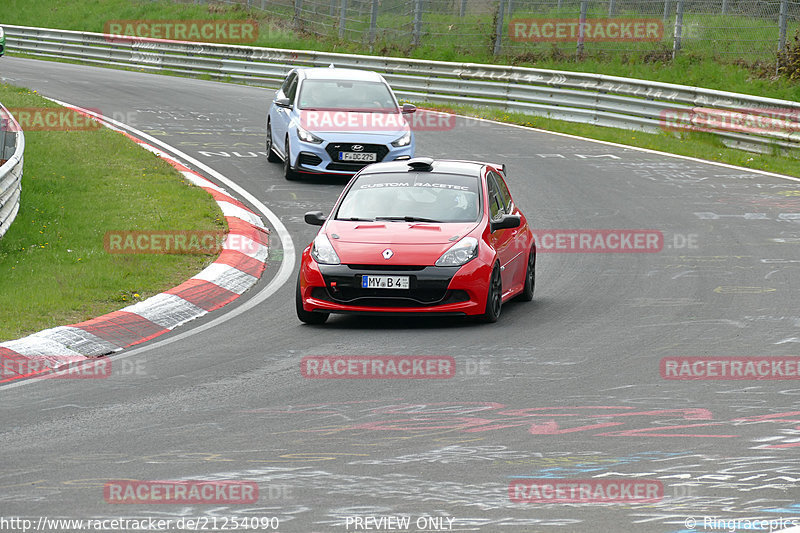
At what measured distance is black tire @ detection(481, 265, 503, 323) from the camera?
36.0ft

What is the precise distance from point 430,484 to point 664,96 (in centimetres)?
2053

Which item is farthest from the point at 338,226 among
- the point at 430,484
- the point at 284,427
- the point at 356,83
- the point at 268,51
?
the point at 268,51

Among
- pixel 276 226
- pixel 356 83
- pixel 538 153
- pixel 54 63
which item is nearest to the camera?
pixel 276 226

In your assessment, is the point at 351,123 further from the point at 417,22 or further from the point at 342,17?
the point at 342,17

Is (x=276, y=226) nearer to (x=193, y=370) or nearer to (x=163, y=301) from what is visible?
(x=163, y=301)

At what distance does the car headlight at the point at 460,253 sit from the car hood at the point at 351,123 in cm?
906

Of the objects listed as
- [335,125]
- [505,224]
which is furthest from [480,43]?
[505,224]

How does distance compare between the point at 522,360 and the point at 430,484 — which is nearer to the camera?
the point at 430,484

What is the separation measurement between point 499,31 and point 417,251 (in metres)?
24.4

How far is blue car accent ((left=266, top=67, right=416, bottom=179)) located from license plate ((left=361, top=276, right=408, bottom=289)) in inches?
360

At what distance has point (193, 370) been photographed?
29.7ft

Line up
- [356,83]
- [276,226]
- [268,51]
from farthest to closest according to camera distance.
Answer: [268,51]
[356,83]
[276,226]

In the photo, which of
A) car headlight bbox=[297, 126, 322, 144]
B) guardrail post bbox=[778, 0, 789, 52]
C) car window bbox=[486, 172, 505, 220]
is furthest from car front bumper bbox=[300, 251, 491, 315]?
guardrail post bbox=[778, 0, 789, 52]

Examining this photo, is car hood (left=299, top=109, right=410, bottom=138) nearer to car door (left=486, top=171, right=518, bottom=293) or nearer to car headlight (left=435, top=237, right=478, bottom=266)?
car door (left=486, top=171, right=518, bottom=293)
